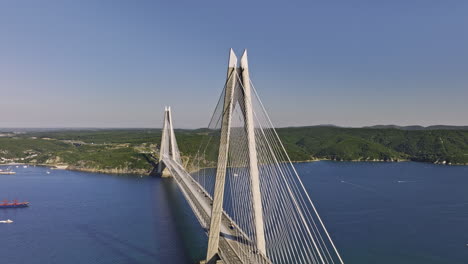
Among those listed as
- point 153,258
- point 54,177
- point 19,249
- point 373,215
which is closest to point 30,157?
point 54,177

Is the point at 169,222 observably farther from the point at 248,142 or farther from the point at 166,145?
the point at 166,145

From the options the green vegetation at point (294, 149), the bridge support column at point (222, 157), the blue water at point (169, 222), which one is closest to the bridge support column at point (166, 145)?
the green vegetation at point (294, 149)

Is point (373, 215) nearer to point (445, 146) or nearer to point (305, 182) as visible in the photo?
point (305, 182)

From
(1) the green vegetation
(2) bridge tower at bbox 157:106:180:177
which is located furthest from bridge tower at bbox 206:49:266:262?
(1) the green vegetation

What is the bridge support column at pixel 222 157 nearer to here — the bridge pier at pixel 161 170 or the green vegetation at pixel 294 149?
the bridge pier at pixel 161 170

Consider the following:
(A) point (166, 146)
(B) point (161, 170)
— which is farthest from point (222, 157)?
(A) point (166, 146)

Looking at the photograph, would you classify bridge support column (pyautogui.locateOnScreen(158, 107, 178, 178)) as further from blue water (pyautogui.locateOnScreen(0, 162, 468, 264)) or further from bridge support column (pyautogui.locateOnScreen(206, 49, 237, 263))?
bridge support column (pyautogui.locateOnScreen(206, 49, 237, 263))
